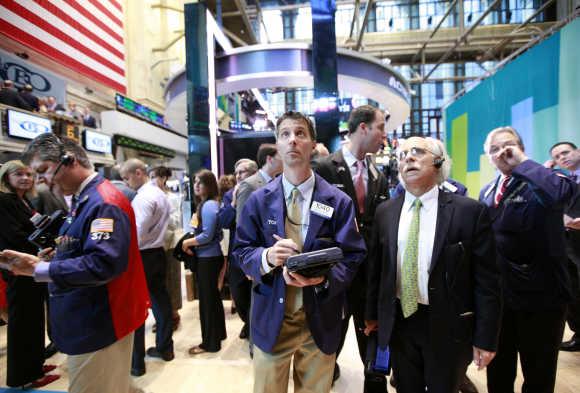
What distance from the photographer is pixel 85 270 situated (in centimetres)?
143

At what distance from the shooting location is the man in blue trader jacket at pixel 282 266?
4.54ft

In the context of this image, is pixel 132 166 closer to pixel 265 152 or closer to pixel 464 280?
pixel 265 152

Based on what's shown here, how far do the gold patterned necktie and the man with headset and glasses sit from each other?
1.39m

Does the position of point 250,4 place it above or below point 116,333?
above

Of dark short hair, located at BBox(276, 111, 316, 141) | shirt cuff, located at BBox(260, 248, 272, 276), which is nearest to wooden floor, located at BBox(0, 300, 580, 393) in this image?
shirt cuff, located at BBox(260, 248, 272, 276)

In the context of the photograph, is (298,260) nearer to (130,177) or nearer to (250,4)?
(130,177)

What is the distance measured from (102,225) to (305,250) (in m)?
1.00

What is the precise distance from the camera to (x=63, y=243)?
5.13ft

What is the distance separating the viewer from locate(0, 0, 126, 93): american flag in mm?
3552

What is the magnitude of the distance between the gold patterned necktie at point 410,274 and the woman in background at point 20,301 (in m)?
2.99

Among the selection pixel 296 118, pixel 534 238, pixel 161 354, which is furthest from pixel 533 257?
pixel 161 354

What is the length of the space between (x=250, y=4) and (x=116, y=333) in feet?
33.5

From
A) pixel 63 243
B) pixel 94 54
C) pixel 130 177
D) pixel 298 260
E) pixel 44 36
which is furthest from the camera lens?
pixel 94 54

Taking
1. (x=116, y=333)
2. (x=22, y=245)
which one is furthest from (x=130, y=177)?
(x=116, y=333)
